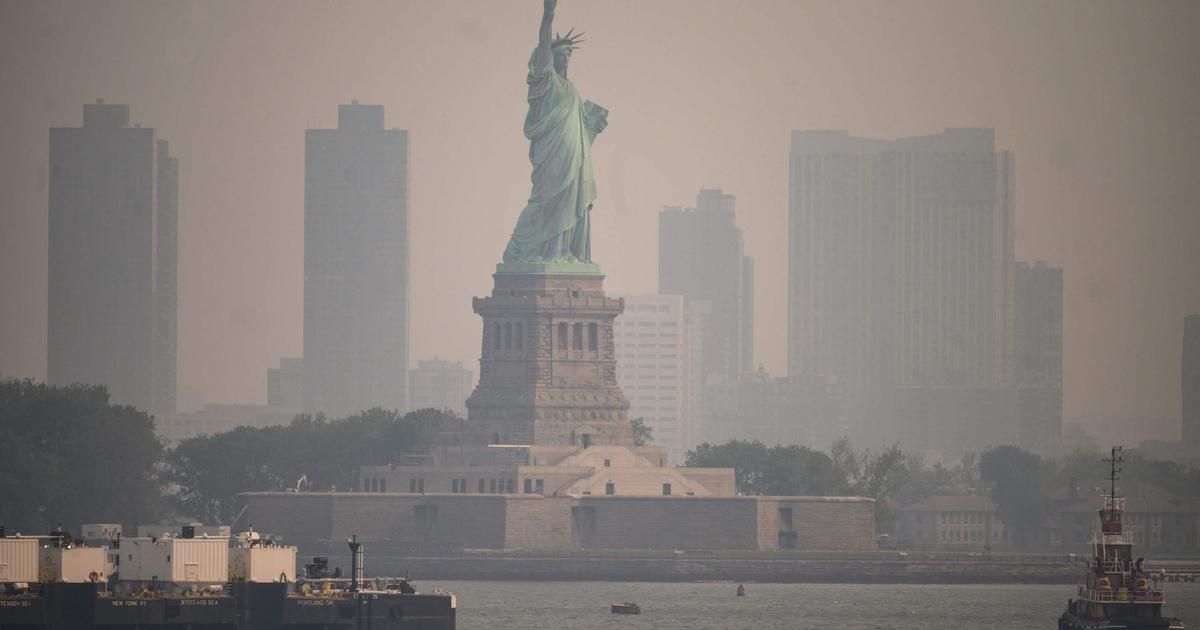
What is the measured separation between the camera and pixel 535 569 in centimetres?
19400

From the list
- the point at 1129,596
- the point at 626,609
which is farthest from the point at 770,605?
the point at 1129,596

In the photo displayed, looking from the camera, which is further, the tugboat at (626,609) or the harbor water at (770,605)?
the tugboat at (626,609)

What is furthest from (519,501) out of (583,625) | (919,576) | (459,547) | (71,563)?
(71,563)

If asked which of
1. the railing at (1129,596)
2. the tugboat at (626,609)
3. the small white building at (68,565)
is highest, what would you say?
the small white building at (68,565)

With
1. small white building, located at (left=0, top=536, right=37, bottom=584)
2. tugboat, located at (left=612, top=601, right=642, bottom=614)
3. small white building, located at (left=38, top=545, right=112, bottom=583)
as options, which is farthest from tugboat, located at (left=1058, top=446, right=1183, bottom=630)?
tugboat, located at (left=612, top=601, right=642, bottom=614)

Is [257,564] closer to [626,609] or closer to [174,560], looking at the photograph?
[174,560]

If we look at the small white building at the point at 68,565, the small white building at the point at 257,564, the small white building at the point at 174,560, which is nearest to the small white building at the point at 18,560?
the small white building at the point at 68,565

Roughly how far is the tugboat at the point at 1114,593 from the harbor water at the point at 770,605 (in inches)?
1322

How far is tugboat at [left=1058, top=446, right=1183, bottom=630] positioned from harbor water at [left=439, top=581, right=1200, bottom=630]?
33.6 metres

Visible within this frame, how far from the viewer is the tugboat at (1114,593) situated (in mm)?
119250

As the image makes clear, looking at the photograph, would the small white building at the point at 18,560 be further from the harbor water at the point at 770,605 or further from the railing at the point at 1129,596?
the harbor water at the point at 770,605

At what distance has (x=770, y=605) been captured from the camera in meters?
173

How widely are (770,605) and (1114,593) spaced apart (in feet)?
179

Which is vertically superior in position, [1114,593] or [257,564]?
[257,564]
